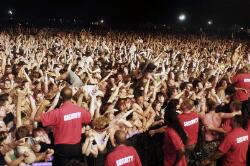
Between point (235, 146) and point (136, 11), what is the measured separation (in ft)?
167

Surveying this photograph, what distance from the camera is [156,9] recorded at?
55.5 meters

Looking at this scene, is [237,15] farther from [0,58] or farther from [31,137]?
[31,137]

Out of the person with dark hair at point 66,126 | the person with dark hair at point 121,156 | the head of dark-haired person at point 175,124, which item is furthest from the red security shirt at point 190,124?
the person with dark hair at point 66,126

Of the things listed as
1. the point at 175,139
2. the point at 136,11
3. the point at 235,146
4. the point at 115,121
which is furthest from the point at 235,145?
the point at 136,11

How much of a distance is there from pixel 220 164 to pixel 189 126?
74cm

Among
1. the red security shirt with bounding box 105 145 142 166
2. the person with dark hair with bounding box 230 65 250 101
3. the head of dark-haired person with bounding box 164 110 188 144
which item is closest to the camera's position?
the red security shirt with bounding box 105 145 142 166

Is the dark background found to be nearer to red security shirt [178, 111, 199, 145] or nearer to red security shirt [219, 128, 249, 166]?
red security shirt [178, 111, 199, 145]

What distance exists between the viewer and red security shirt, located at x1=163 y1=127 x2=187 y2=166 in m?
Answer: 6.02

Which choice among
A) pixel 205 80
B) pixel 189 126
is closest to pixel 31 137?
pixel 189 126

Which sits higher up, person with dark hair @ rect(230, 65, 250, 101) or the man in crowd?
person with dark hair @ rect(230, 65, 250, 101)

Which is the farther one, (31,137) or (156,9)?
(156,9)

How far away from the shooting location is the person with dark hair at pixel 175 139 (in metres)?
6.02

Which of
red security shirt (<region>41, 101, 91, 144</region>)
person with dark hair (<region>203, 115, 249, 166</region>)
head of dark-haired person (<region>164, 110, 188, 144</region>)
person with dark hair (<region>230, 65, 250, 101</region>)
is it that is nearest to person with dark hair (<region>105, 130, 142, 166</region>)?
head of dark-haired person (<region>164, 110, 188, 144</region>)

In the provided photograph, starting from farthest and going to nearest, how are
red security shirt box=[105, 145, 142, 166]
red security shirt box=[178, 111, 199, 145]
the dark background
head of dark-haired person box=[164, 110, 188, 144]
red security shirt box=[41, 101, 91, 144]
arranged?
the dark background < red security shirt box=[178, 111, 199, 145] < red security shirt box=[41, 101, 91, 144] < head of dark-haired person box=[164, 110, 188, 144] < red security shirt box=[105, 145, 142, 166]
